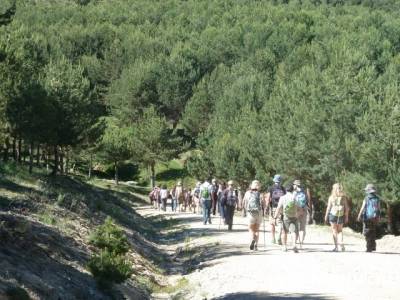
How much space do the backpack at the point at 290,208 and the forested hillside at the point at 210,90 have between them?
9511 mm

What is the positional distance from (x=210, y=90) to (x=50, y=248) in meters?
63.6

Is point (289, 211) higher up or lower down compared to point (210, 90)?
lower down

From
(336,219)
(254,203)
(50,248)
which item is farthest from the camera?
(254,203)

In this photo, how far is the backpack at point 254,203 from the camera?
55.6ft

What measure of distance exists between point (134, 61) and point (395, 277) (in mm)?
83133

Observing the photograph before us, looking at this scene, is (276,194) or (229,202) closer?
(276,194)

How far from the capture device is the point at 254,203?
55.8 feet

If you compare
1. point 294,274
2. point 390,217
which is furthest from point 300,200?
point 390,217

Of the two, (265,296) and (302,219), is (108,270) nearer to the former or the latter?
(265,296)

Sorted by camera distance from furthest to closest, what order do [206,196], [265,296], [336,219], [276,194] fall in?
[206,196], [276,194], [336,219], [265,296]

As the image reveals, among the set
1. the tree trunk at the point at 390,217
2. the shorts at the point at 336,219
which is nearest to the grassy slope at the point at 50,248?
the shorts at the point at 336,219

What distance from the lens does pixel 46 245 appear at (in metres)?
13.2

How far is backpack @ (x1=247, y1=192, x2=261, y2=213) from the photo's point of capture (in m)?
16.9

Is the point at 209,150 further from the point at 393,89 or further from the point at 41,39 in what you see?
the point at 41,39
